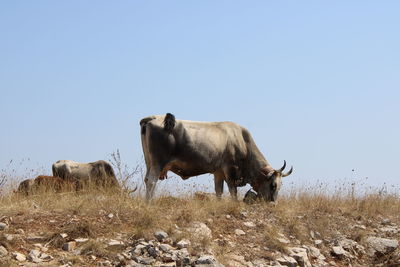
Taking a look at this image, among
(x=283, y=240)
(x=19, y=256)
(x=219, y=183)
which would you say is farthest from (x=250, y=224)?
(x=19, y=256)

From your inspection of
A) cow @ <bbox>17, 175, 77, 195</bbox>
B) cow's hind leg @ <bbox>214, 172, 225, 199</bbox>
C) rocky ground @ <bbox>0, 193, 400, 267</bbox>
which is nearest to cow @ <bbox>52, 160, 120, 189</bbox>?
cow @ <bbox>17, 175, 77, 195</bbox>

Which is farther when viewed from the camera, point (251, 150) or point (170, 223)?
point (251, 150)

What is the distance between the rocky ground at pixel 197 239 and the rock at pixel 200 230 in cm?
2

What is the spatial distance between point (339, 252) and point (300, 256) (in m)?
1.22

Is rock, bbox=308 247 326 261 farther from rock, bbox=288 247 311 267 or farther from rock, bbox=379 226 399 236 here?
rock, bbox=379 226 399 236

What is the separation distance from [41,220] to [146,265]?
7.23 feet

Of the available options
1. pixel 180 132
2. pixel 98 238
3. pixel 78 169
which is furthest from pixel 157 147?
pixel 78 169

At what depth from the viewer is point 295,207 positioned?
43.2ft

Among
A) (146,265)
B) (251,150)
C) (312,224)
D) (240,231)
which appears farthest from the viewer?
(251,150)

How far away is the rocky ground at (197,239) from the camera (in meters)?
8.73

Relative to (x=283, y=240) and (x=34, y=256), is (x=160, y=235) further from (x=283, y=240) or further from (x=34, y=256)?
(x=283, y=240)

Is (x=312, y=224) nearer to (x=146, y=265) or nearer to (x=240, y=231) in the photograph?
(x=240, y=231)

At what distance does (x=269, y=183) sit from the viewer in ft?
49.3

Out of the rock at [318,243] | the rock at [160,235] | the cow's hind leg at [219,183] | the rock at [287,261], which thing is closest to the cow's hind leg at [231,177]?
the cow's hind leg at [219,183]
